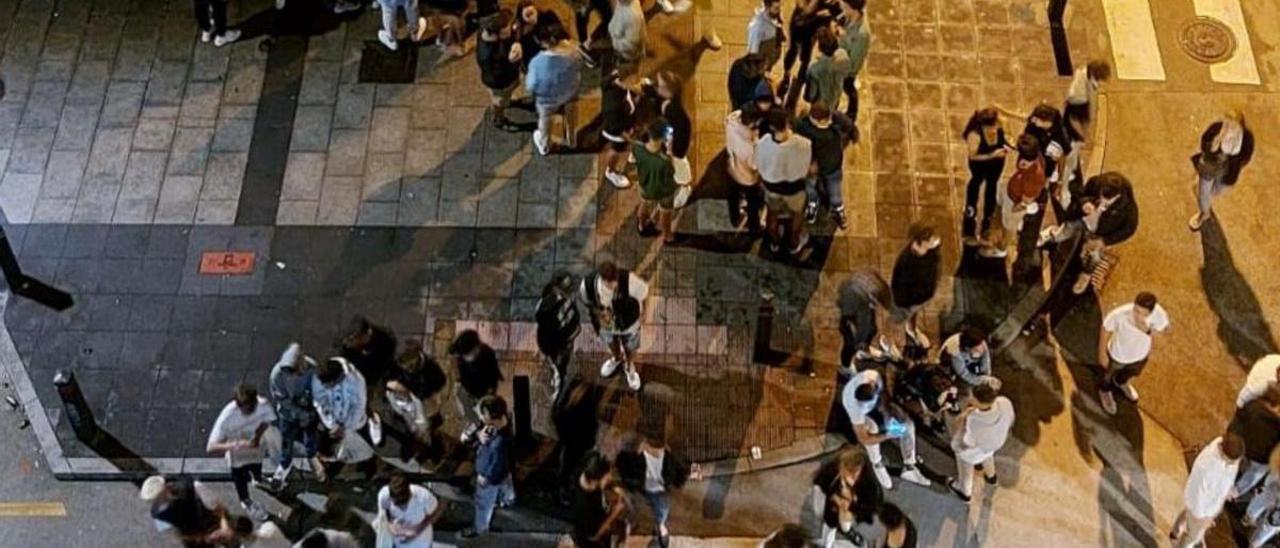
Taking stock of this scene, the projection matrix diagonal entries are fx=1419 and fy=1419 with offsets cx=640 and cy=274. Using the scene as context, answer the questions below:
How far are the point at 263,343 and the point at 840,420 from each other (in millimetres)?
5354

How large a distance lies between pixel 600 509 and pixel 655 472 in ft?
2.45

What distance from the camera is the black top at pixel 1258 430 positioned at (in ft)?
36.5

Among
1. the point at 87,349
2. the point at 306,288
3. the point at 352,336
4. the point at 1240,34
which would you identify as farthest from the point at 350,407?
the point at 1240,34

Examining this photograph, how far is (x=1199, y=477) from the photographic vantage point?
10891 mm

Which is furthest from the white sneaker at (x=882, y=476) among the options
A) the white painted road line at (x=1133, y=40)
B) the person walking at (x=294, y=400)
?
the white painted road line at (x=1133, y=40)

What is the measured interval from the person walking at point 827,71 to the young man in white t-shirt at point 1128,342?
3.18 m

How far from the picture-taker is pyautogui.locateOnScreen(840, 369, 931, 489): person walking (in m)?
11.4

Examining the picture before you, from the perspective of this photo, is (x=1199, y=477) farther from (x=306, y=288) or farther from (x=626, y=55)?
(x=306, y=288)

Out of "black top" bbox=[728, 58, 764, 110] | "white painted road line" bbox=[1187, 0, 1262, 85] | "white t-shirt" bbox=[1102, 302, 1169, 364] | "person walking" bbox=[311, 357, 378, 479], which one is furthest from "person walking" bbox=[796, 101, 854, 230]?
"person walking" bbox=[311, 357, 378, 479]

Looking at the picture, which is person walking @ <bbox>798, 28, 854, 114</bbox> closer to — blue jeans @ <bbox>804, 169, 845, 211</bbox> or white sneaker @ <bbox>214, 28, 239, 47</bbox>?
blue jeans @ <bbox>804, 169, 845, 211</bbox>

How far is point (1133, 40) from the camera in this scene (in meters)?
15.5

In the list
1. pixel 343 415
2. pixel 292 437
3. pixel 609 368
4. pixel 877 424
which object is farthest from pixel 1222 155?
pixel 292 437

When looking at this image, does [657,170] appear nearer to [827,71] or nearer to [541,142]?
[827,71]

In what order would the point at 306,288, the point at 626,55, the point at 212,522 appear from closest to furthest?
1. the point at 212,522
2. the point at 306,288
3. the point at 626,55
